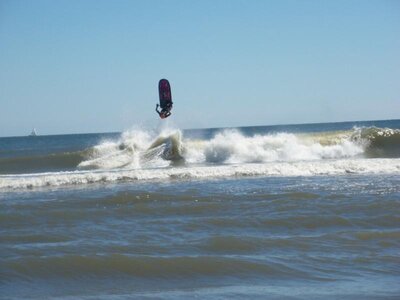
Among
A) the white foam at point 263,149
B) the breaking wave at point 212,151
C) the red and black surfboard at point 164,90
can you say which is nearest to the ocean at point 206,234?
the red and black surfboard at point 164,90

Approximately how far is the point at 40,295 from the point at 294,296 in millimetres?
2616

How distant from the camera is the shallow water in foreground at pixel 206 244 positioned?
5922 millimetres

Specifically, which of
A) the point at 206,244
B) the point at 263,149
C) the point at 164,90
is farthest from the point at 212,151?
the point at 206,244

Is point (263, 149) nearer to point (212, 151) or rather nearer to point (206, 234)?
point (212, 151)

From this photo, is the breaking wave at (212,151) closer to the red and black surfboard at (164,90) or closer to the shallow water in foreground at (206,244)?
the red and black surfboard at (164,90)

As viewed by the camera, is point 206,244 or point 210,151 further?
point 210,151

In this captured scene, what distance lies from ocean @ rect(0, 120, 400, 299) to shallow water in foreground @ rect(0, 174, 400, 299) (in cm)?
2

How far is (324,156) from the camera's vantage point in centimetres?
2695

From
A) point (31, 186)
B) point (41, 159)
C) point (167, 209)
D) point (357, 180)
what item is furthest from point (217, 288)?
point (41, 159)

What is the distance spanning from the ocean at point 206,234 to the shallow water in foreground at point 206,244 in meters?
0.02

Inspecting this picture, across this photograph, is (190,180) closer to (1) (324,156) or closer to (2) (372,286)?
(2) (372,286)

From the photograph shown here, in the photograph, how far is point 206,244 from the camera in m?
7.73

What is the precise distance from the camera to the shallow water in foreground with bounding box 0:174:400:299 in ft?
19.4

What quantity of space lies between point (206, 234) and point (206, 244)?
0.71m
